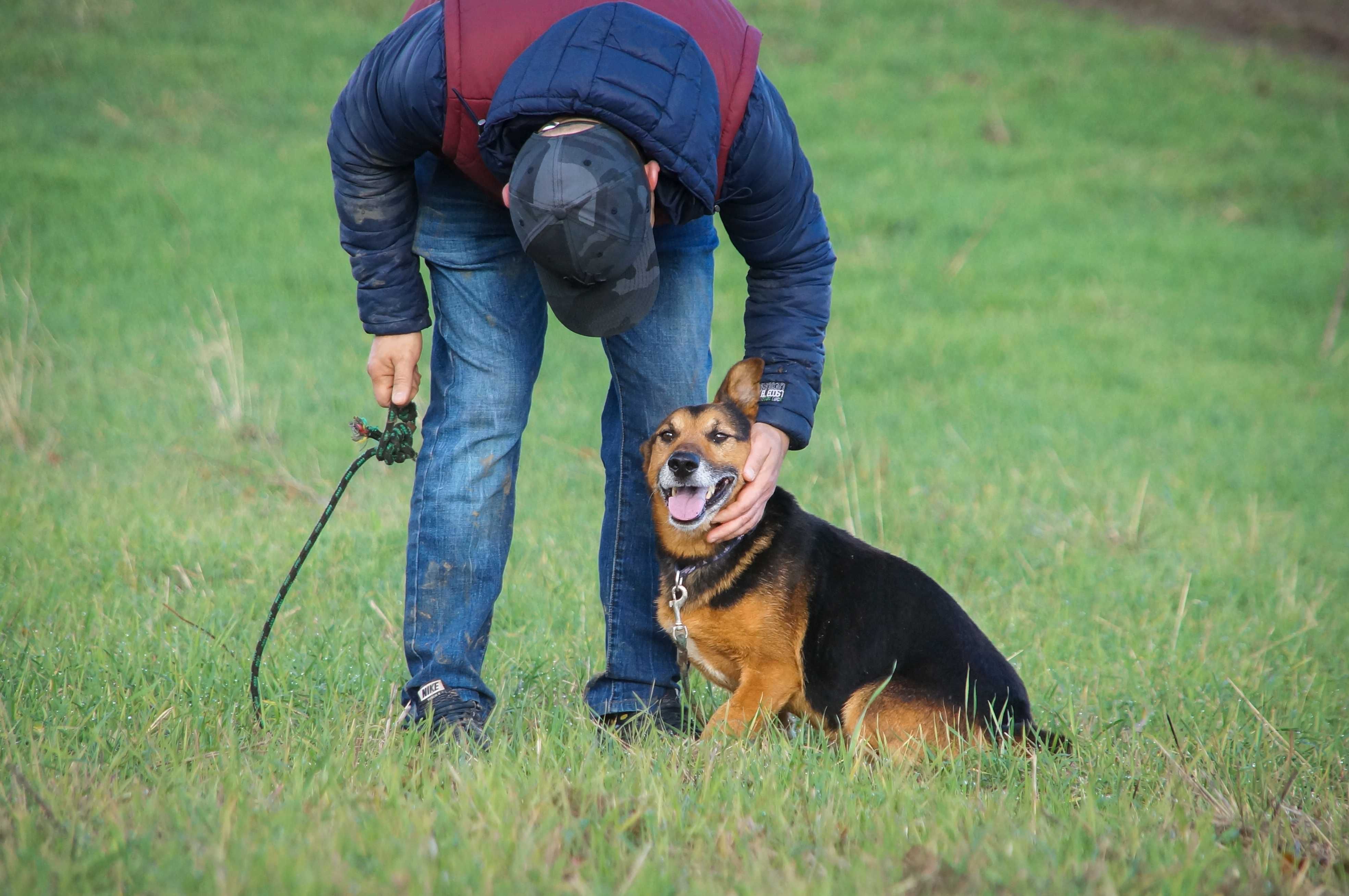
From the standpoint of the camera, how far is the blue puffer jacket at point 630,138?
2.66 m

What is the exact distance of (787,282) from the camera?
11.0 ft

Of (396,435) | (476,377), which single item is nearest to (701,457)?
(476,377)

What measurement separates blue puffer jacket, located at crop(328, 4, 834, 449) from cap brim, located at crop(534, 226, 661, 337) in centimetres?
17

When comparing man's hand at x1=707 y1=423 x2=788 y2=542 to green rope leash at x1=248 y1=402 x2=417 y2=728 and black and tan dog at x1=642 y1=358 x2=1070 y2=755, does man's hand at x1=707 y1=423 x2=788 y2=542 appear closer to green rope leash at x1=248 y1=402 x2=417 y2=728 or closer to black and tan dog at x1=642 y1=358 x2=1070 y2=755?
black and tan dog at x1=642 y1=358 x2=1070 y2=755

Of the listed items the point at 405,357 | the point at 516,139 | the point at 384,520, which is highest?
the point at 516,139

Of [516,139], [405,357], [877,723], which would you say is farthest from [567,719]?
[516,139]

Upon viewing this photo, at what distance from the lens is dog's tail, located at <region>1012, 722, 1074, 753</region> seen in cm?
331

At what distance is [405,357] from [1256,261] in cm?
1288

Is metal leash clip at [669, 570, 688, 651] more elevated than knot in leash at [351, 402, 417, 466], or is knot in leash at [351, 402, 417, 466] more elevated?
knot in leash at [351, 402, 417, 466]

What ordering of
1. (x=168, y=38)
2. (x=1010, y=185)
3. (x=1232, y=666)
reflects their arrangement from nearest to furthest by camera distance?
(x=1232, y=666) → (x=1010, y=185) → (x=168, y=38)

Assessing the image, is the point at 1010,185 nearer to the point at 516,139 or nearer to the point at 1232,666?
the point at 1232,666

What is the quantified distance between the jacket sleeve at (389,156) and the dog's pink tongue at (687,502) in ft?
3.10

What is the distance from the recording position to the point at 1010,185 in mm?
14883

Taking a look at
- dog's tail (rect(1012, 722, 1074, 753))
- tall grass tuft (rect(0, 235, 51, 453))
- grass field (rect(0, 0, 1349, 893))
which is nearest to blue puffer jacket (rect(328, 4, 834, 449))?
dog's tail (rect(1012, 722, 1074, 753))
